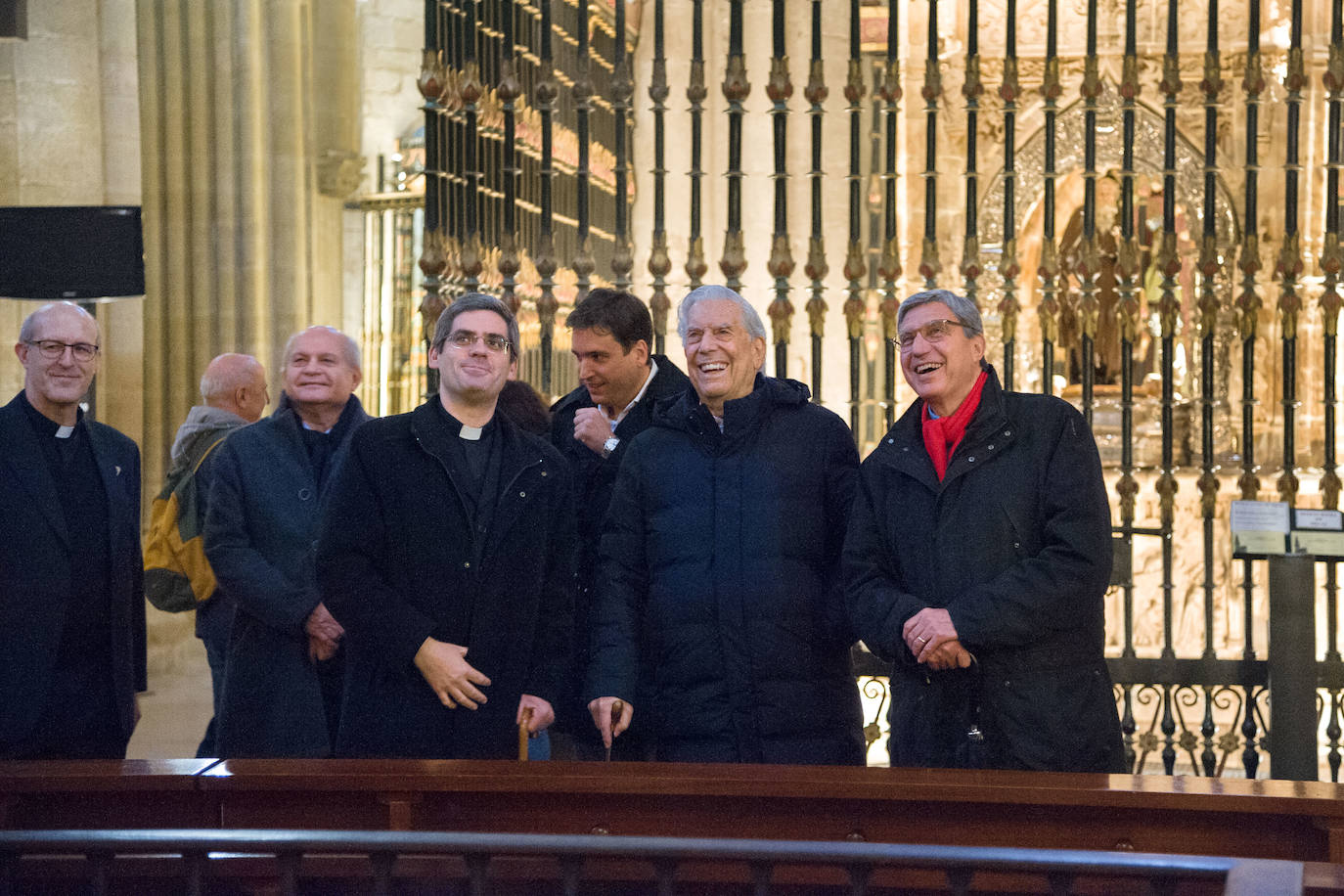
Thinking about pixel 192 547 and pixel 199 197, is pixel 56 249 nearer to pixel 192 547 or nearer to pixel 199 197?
pixel 192 547

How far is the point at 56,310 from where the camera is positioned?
3.65m

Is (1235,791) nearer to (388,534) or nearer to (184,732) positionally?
(388,534)

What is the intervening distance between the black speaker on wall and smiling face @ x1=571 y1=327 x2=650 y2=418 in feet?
7.98

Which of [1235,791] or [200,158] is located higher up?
[200,158]

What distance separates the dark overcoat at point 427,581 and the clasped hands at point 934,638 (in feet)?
2.45

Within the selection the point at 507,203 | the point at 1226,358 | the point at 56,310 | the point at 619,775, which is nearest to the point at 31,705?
the point at 56,310

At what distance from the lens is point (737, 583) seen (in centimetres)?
316

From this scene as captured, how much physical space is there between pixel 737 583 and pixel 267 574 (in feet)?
4.06

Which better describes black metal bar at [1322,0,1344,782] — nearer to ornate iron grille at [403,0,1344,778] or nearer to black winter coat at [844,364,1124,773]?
ornate iron grille at [403,0,1344,778]

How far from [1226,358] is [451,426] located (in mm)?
6425

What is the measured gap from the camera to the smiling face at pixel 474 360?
3.20 meters

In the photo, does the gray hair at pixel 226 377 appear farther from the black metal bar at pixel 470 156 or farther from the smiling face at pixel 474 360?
the smiling face at pixel 474 360

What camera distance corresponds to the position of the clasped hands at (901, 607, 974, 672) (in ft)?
9.85

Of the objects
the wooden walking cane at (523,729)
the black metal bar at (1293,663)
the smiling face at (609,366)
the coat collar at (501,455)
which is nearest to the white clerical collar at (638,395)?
the smiling face at (609,366)
